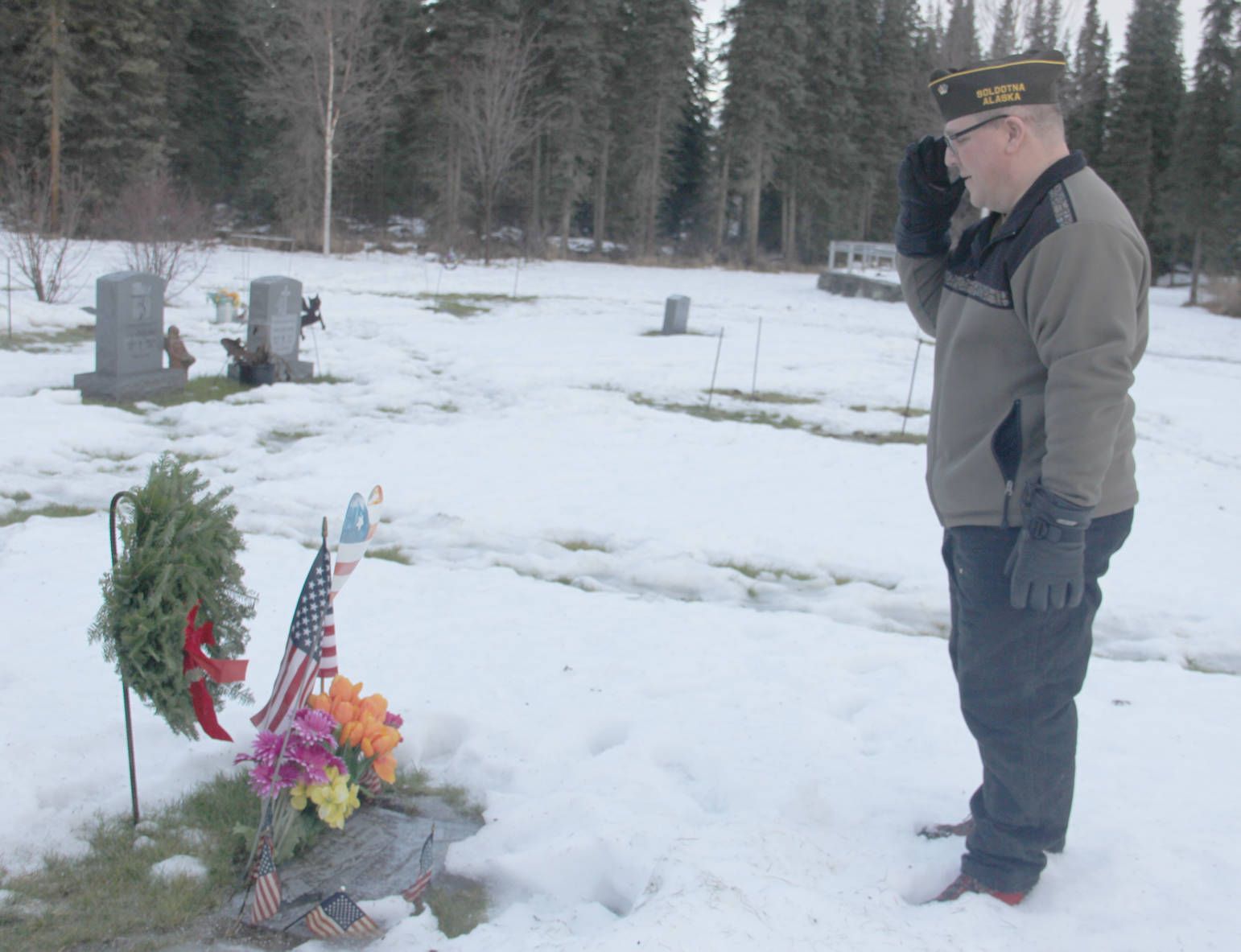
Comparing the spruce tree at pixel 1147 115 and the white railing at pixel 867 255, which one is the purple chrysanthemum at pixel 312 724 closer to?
the white railing at pixel 867 255

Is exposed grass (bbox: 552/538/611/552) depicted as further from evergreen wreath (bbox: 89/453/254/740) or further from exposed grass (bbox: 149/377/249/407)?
exposed grass (bbox: 149/377/249/407)

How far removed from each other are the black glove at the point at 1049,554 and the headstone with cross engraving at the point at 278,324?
10.1m

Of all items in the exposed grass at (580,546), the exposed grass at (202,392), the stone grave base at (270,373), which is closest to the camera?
the exposed grass at (580,546)

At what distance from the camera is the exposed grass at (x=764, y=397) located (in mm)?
12242

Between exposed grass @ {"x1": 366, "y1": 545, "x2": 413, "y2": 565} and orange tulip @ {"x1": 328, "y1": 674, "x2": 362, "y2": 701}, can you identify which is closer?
orange tulip @ {"x1": 328, "y1": 674, "x2": 362, "y2": 701}

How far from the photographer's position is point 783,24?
4084 cm

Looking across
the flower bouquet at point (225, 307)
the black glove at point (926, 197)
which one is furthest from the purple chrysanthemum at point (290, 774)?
the flower bouquet at point (225, 307)

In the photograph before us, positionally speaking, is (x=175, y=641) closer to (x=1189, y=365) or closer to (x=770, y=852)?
(x=770, y=852)

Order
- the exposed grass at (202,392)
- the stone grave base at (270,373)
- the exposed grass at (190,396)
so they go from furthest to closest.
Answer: the stone grave base at (270,373) < the exposed grass at (202,392) < the exposed grass at (190,396)

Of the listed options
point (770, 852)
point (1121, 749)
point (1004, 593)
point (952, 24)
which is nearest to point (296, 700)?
point (770, 852)

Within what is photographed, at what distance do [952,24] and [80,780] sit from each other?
137 feet

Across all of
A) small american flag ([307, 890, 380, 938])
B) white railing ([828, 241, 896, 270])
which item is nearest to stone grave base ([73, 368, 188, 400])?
small american flag ([307, 890, 380, 938])

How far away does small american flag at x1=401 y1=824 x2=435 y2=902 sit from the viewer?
2.65m

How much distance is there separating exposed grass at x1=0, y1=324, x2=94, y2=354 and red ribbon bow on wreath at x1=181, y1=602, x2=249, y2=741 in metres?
11.2
